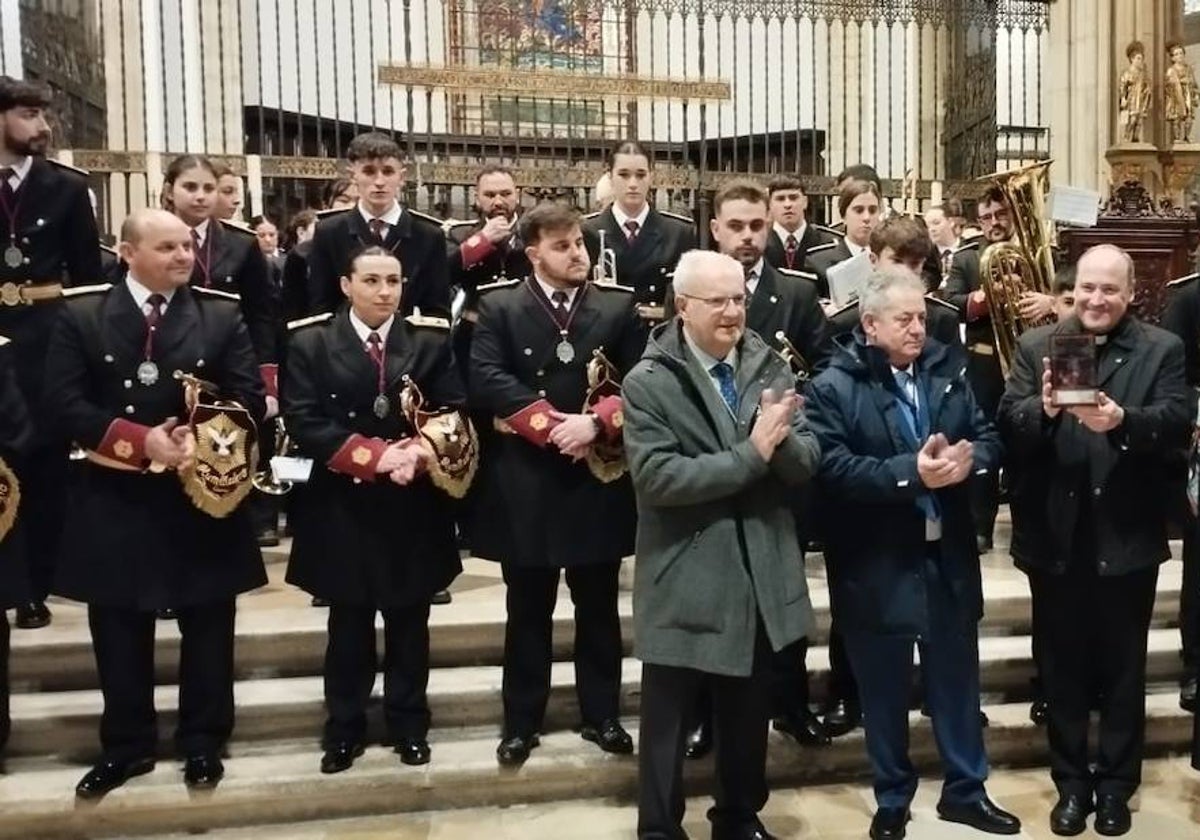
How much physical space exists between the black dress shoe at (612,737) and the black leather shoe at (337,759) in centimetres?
80

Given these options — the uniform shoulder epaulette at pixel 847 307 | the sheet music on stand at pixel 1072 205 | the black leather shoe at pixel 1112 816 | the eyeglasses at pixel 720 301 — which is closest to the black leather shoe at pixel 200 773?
the eyeglasses at pixel 720 301

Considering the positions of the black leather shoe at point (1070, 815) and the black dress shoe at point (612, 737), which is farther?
the black dress shoe at point (612, 737)

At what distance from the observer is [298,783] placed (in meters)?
3.95

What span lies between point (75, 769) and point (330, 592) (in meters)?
1.07

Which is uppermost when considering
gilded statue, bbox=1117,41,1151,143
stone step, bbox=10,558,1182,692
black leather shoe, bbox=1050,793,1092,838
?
gilded statue, bbox=1117,41,1151,143

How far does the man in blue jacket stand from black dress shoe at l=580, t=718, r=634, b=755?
0.84 metres

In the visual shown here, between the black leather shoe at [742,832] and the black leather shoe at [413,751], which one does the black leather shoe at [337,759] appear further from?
the black leather shoe at [742,832]

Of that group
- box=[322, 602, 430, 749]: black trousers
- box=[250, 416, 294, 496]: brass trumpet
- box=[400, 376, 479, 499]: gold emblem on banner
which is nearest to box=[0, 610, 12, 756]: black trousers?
box=[322, 602, 430, 749]: black trousers

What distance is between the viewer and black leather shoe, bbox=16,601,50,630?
181 inches

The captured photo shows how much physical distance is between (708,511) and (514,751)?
1244 millimetres

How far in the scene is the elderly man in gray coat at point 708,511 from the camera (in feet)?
10.7

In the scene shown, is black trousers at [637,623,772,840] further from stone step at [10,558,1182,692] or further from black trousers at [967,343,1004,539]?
black trousers at [967,343,1004,539]

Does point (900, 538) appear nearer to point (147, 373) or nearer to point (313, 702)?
point (313, 702)

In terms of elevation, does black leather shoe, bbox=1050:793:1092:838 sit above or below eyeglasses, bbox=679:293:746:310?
below
